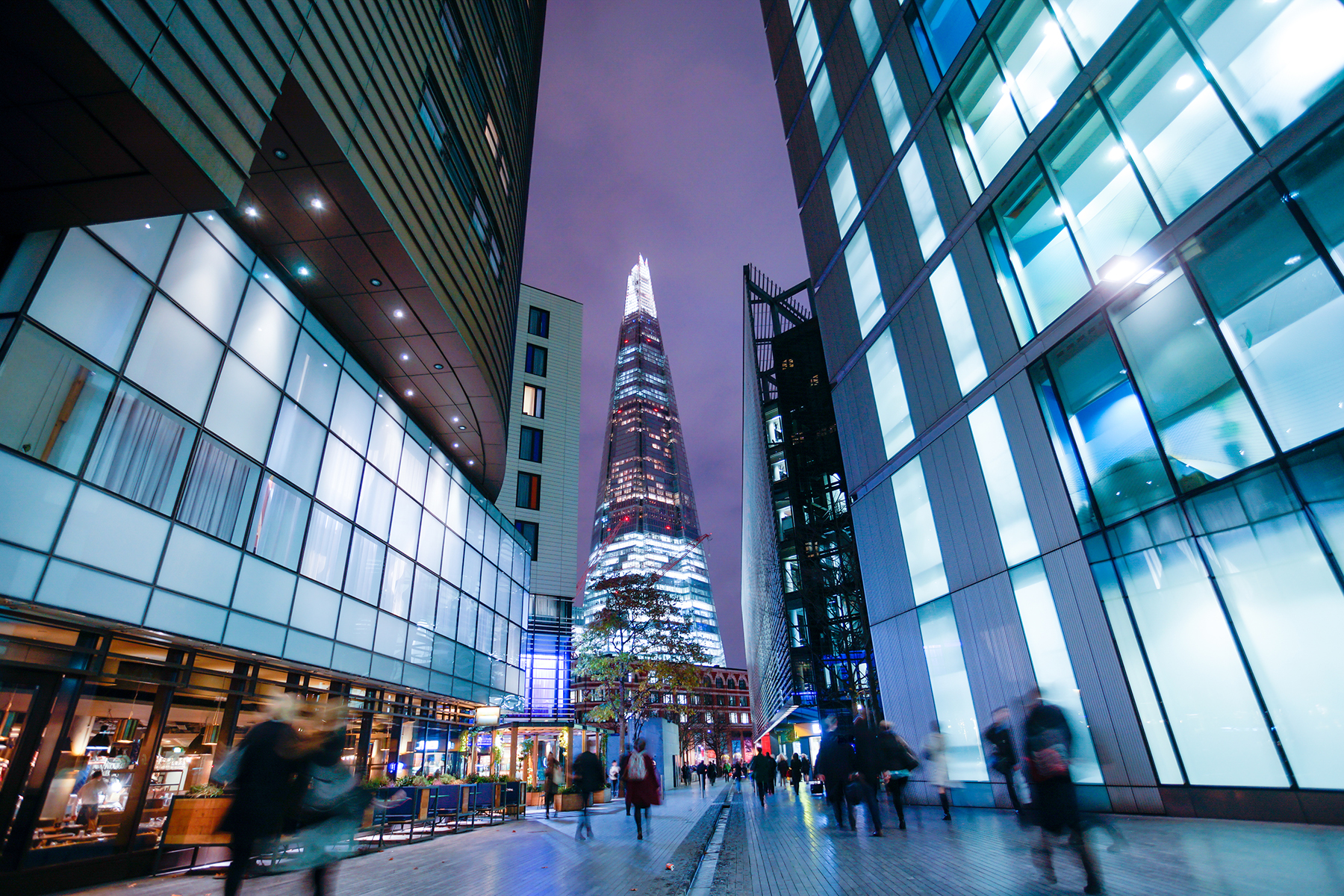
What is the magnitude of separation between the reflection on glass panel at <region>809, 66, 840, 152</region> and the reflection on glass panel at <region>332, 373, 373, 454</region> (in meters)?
16.2

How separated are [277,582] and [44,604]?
13.4ft

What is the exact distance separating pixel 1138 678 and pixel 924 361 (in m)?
8.03

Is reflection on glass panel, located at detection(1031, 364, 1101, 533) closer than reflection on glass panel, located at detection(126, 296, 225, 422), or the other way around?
reflection on glass panel, located at detection(126, 296, 225, 422)

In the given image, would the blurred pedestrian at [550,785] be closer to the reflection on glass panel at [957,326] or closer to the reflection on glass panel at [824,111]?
the reflection on glass panel at [957,326]

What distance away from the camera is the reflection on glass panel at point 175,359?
8.74 m

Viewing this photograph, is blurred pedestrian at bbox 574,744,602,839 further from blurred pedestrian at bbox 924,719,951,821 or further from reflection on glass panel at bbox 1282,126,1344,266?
reflection on glass panel at bbox 1282,126,1344,266

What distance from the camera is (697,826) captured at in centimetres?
1287

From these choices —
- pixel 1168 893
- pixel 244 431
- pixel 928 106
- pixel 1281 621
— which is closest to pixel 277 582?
pixel 244 431

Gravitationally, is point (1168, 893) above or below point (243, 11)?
below

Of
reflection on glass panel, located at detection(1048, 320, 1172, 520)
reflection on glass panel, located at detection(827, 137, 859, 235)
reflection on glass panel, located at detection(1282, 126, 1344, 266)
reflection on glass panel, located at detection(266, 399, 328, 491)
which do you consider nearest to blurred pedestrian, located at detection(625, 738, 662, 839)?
reflection on glass panel, located at detection(266, 399, 328, 491)

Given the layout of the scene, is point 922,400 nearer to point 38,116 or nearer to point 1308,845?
point 1308,845

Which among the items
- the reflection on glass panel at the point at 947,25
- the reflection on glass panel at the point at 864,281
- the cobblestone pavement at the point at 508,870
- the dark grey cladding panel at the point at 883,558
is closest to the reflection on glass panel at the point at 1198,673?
the dark grey cladding panel at the point at 883,558

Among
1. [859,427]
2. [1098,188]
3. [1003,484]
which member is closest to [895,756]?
[1003,484]

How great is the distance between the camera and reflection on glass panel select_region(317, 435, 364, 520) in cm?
1288
